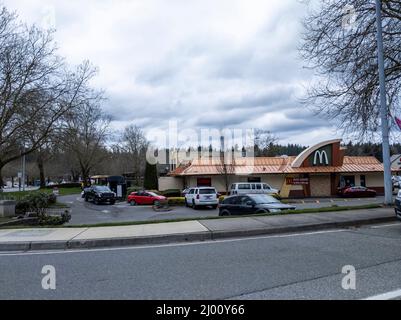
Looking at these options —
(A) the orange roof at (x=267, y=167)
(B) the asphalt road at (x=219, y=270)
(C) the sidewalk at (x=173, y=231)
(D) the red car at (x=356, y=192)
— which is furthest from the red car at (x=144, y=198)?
(B) the asphalt road at (x=219, y=270)

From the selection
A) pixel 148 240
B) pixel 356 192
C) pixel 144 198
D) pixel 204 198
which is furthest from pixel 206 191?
pixel 356 192

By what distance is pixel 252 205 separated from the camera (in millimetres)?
14938

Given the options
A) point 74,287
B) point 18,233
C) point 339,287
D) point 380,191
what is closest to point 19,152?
point 18,233

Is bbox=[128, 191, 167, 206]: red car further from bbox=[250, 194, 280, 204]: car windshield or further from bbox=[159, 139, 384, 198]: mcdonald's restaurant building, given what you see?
bbox=[250, 194, 280, 204]: car windshield

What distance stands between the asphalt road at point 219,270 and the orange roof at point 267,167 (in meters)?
33.5

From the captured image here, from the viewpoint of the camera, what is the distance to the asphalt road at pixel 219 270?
5.07m

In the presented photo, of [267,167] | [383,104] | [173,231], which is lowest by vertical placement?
[173,231]

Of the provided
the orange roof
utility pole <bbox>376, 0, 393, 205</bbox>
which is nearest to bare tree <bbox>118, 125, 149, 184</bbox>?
the orange roof

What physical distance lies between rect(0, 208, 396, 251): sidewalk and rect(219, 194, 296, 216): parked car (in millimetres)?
2186

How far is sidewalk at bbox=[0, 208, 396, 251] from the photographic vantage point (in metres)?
8.73

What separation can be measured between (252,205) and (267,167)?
29.5 metres

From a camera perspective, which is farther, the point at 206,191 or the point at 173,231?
the point at 206,191

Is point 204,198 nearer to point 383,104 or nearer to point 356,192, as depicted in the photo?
point 383,104

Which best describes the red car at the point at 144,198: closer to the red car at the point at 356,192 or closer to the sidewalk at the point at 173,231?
the red car at the point at 356,192
